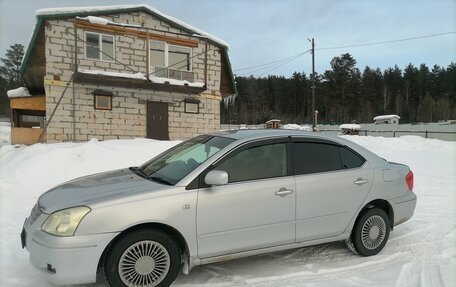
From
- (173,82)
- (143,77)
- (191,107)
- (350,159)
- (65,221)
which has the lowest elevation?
(65,221)

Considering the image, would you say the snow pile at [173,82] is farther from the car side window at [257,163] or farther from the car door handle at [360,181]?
the car door handle at [360,181]

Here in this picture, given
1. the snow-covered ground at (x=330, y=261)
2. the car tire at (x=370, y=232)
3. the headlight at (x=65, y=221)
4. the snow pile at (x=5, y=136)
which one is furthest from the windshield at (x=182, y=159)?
the snow pile at (x=5, y=136)

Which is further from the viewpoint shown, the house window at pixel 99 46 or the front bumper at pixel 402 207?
the house window at pixel 99 46

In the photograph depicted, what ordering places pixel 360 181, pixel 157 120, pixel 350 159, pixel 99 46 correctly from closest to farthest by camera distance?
pixel 360 181 → pixel 350 159 → pixel 99 46 → pixel 157 120

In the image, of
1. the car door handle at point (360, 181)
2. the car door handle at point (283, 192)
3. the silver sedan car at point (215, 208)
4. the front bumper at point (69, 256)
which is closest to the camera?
the front bumper at point (69, 256)

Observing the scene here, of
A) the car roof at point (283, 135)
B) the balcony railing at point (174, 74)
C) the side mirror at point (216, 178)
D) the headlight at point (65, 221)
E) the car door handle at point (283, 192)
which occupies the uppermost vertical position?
the balcony railing at point (174, 74)

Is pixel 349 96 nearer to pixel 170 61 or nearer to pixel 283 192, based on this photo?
pixel 170 61

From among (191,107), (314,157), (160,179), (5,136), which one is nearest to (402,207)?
(314,157)

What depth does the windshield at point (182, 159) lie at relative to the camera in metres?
3.99

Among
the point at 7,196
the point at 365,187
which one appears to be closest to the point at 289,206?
the point at 365,187

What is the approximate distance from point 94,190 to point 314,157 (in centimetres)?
253

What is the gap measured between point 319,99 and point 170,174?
82.3 m

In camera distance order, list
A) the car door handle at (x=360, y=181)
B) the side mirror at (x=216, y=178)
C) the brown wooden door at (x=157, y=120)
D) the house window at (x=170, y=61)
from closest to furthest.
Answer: the side mirror at (x=216, y=178)
the car door handle at (x=360, y=181)
the brown wooden door at (x=157, y=120)
the house window at (x=170, y=61)

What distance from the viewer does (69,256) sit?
323cm
